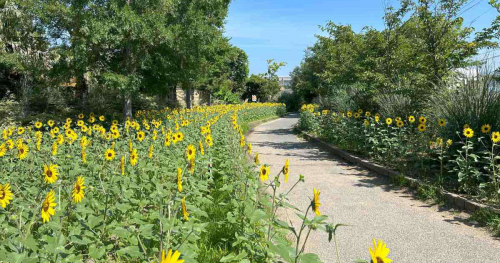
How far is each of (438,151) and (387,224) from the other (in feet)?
7.22

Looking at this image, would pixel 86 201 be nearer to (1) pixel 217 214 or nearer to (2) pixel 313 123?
(1) pixel 217 214

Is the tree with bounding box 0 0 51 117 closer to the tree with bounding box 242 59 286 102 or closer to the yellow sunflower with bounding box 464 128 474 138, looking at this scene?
the yellow sunflower with bounding box 464 128 474 138

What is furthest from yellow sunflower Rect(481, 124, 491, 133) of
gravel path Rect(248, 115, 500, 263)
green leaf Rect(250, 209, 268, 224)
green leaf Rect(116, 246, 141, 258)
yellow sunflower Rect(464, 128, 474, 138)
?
green leaf Rect(116, 246, 141, 258)

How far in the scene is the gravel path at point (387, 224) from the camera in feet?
10.7

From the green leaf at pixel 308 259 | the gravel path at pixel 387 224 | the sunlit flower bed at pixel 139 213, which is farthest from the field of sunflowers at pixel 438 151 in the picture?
the green leaf at pixel 308 259

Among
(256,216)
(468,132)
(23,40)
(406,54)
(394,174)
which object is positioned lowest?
(394,174)

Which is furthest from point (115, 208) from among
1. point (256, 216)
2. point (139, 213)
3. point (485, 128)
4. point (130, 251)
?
point (485, 128)

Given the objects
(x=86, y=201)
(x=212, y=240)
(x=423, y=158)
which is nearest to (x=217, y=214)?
(x=212, y=240)

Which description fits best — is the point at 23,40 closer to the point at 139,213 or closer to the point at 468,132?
the point at 139,213

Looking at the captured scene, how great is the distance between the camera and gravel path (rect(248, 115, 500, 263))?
3.26 metres

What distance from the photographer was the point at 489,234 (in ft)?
12.1

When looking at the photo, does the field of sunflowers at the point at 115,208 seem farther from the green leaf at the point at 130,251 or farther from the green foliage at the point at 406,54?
the green foliage at the point at 406,54

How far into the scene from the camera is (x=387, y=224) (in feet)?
13.2

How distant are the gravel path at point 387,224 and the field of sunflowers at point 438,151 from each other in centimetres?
56
